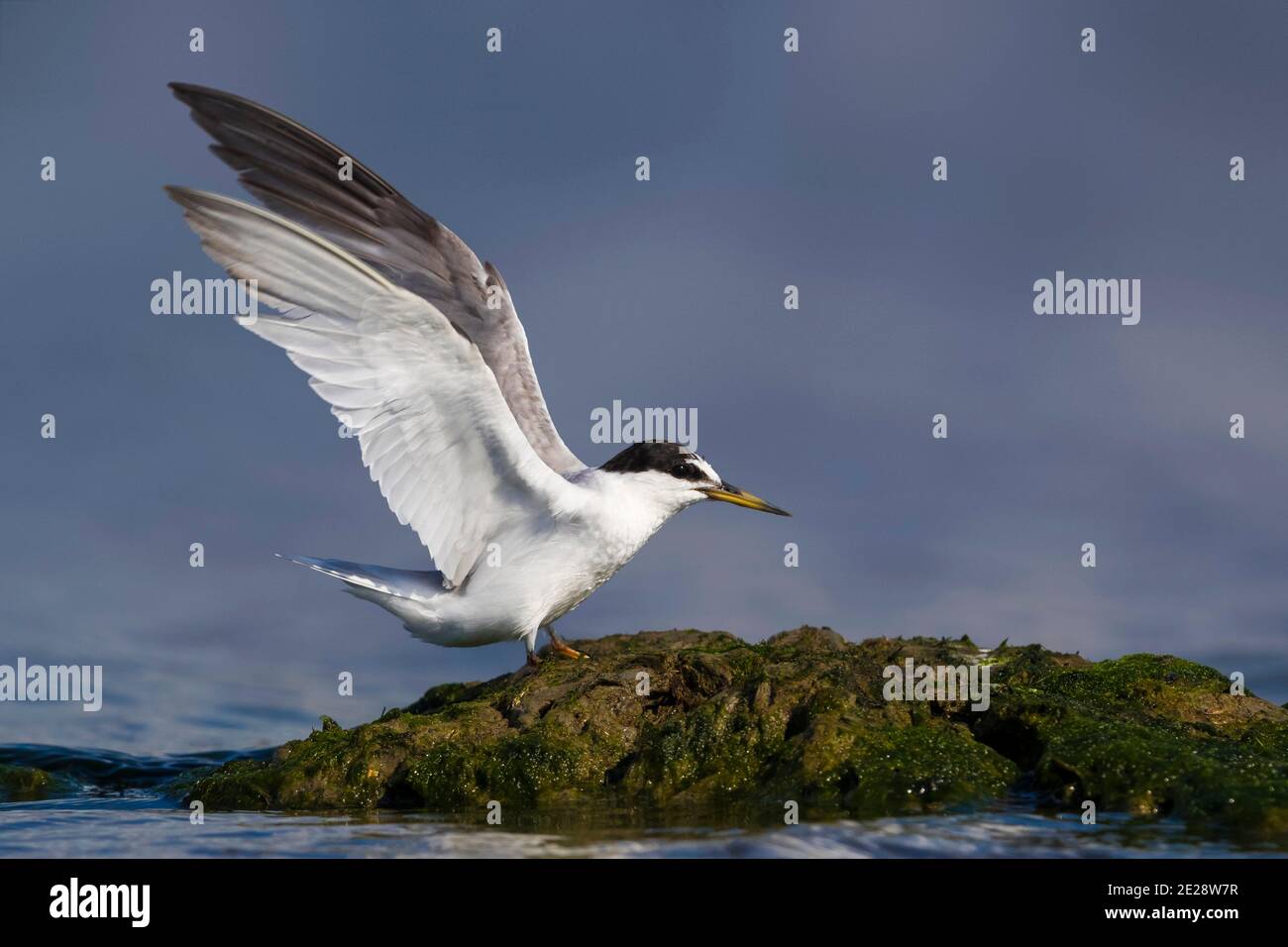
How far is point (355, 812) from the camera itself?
714 centimetres

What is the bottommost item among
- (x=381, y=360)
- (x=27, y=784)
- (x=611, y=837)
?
(x=27, y=784)

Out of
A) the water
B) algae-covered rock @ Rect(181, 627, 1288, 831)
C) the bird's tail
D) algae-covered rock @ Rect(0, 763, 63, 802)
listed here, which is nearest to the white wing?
the bird's tail

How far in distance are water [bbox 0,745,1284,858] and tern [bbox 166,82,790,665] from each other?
7.25 feet

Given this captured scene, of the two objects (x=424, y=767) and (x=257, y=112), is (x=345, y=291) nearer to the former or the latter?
(x=257, y=112)

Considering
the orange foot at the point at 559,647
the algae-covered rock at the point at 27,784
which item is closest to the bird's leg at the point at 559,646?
the orange foot at the point at 559,647

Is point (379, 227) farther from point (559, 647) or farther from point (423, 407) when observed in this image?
point (559, 647)

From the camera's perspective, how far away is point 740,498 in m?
9.70

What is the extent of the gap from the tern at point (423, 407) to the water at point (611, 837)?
87.0 inches

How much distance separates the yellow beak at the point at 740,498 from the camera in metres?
9.65

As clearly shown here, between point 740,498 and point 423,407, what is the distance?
2.93 m

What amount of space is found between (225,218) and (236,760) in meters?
4.10

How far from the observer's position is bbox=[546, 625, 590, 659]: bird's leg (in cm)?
871

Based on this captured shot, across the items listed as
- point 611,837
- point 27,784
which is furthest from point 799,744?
point 27,784

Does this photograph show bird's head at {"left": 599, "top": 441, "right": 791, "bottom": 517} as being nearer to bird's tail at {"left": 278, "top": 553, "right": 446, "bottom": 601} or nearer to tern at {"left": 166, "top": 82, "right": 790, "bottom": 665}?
tern at {"left": 166, "top": 82, "right": 790, "bottom": 665}
